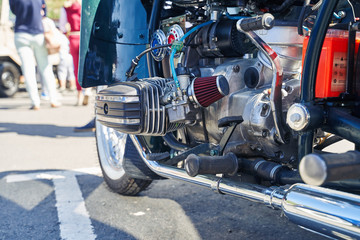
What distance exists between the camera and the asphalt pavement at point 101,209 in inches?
100.0

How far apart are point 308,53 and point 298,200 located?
51 centimetres

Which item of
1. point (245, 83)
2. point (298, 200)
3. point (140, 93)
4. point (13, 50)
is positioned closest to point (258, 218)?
point (245, 83)

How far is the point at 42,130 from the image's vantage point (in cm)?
582

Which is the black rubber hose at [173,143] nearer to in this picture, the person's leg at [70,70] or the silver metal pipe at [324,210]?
the silver metal pipe at [324,210]

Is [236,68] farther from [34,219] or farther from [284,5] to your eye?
[34,219]

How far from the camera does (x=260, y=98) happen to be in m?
1.98

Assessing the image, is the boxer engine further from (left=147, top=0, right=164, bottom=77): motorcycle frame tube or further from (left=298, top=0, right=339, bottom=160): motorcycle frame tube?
(left=298, top=0, right=339, bottom=160): motorcycle frame tube

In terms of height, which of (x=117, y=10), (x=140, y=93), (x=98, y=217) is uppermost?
(x=117, y=10)

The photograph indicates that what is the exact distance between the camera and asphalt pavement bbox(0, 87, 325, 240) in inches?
100.0

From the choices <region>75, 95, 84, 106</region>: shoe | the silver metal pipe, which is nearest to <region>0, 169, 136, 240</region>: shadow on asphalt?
the silver metal pipe

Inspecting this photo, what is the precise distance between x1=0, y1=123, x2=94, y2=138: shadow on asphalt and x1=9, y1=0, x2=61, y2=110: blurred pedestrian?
137cm

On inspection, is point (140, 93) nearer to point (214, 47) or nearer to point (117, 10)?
point (214, 47)

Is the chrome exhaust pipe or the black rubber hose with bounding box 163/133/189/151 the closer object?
the chrome exhaust pipe

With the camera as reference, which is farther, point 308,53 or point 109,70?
point 109,70
